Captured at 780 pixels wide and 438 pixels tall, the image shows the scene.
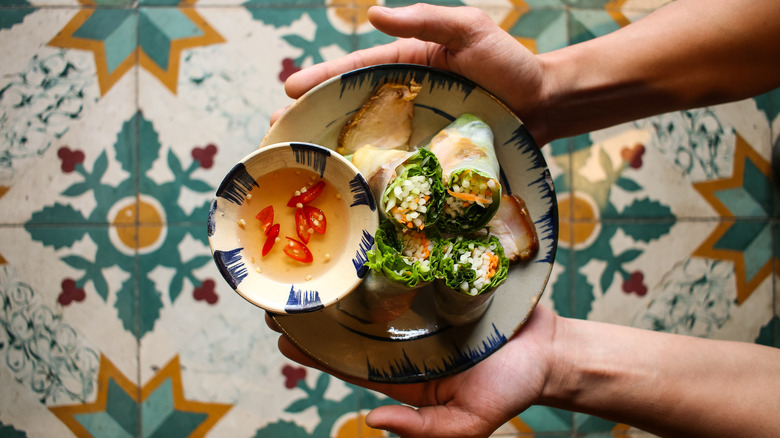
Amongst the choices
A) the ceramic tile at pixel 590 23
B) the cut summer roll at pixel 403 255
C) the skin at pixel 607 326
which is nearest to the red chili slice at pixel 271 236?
the cut summer roll at pixel 403 255

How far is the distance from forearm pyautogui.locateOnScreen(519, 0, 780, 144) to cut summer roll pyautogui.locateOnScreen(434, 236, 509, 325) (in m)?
0.53

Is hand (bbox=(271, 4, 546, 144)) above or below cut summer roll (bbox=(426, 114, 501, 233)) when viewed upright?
above

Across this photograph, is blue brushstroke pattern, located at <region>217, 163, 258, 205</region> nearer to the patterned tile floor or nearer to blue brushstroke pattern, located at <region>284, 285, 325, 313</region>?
blue brushstroke pattern, located at <region>284, 285, 325, 313</region>

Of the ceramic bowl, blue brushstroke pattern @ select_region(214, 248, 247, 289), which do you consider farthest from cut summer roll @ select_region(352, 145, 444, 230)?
blue brushstroke pattern @ select_region(214, 248, 247, 289)

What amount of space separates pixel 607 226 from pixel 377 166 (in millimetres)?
1258

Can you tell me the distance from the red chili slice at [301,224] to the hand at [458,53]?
383 mm

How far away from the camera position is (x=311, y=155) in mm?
1125

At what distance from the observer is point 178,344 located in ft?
6.34

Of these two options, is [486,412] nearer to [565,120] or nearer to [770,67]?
[565,120]

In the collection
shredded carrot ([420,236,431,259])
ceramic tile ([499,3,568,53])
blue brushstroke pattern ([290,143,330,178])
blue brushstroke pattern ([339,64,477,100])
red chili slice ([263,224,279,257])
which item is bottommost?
shredded carrot ([420,236,431,259])

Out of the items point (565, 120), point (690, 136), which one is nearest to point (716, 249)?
point (690, 136)

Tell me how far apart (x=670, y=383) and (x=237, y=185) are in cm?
119

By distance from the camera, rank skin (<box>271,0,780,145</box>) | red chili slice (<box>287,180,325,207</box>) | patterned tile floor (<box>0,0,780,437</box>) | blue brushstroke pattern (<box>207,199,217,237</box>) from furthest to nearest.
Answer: patterned tile floor (<box>0,0,780,437</box>)
skin (<box>271,0,780,145</box>)
red chili slice (<box>287,180,325,207</box>)
blue brushstroke pattern (<box>207,199,217,237</box>)

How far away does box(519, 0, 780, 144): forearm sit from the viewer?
1.37 m
